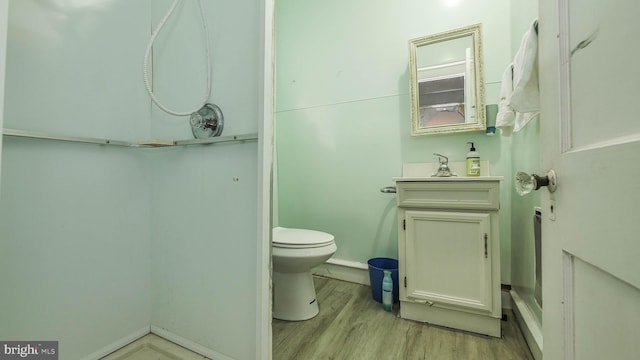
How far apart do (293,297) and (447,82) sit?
1.63 m

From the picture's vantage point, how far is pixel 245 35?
3.51 feet

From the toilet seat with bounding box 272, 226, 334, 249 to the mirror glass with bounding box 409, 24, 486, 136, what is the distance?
0.94 meters

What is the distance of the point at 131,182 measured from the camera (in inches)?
50.4

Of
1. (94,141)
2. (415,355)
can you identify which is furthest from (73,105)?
(415,355)

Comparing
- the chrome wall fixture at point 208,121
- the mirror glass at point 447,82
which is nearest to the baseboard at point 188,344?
the chrome wall fixture at point 208,121

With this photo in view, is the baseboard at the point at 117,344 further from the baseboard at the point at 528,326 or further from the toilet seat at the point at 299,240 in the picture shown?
the baseboard at the point at 528,326

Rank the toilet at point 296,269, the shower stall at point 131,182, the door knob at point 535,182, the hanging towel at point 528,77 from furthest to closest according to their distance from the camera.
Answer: the toilet at point 296,269, the shower stall at point 131,182, the hanging towel at point 528,77, the door knob at point 535,182

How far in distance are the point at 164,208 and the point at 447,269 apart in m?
1.48

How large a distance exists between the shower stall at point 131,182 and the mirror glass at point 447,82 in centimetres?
115

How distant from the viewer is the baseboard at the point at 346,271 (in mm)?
1954

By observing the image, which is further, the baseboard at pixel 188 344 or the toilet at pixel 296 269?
the toilet at pixel 296 269

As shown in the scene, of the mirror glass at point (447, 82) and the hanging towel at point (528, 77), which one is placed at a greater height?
the mirror glass at point (447, 82)

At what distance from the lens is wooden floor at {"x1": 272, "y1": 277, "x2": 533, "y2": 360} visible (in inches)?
46.6

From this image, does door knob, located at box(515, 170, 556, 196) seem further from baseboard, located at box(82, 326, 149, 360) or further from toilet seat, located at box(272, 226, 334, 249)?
baseboard, located at box(82, 326, 149, 360)
